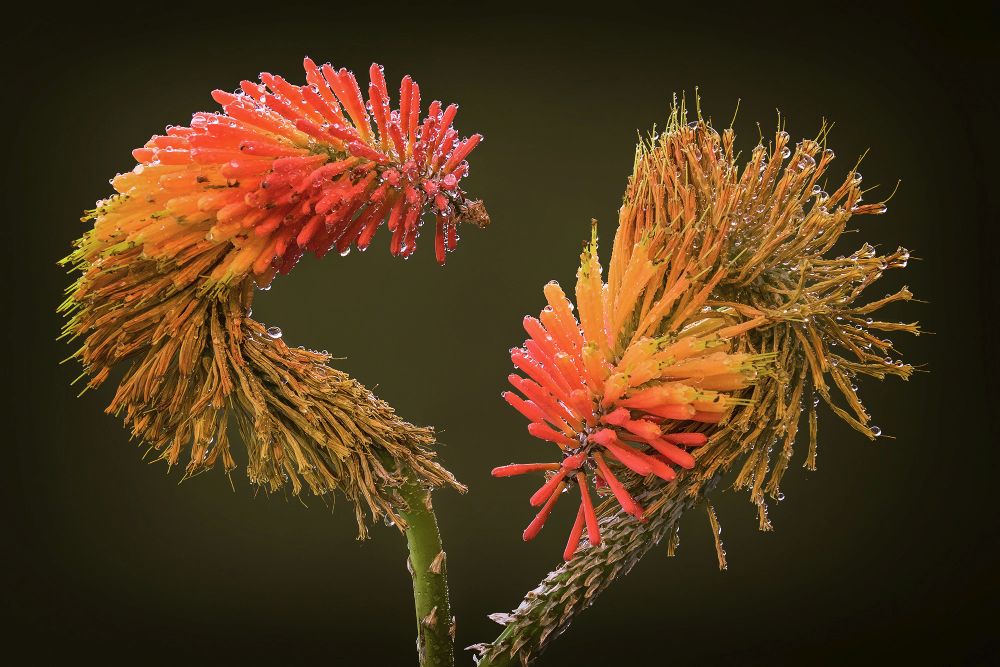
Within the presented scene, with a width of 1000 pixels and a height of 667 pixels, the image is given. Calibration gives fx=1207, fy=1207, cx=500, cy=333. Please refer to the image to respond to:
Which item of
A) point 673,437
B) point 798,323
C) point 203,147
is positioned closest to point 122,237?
point 203,147

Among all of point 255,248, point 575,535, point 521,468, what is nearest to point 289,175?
point 255,248

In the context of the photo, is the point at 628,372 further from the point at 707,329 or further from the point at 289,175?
the point at 289,175

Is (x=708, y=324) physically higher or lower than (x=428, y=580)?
higher

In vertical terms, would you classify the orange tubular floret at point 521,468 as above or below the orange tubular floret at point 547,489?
above

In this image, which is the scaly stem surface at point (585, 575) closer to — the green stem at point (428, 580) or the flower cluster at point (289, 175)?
the green stem at point (428, 580)

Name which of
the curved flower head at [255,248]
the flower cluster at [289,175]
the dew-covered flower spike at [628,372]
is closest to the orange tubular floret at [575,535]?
the dew-covered flower spike at [628,372]

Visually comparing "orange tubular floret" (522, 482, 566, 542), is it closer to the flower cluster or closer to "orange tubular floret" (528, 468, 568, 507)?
"orange tubular floret" (528, 468, 568, 507)
